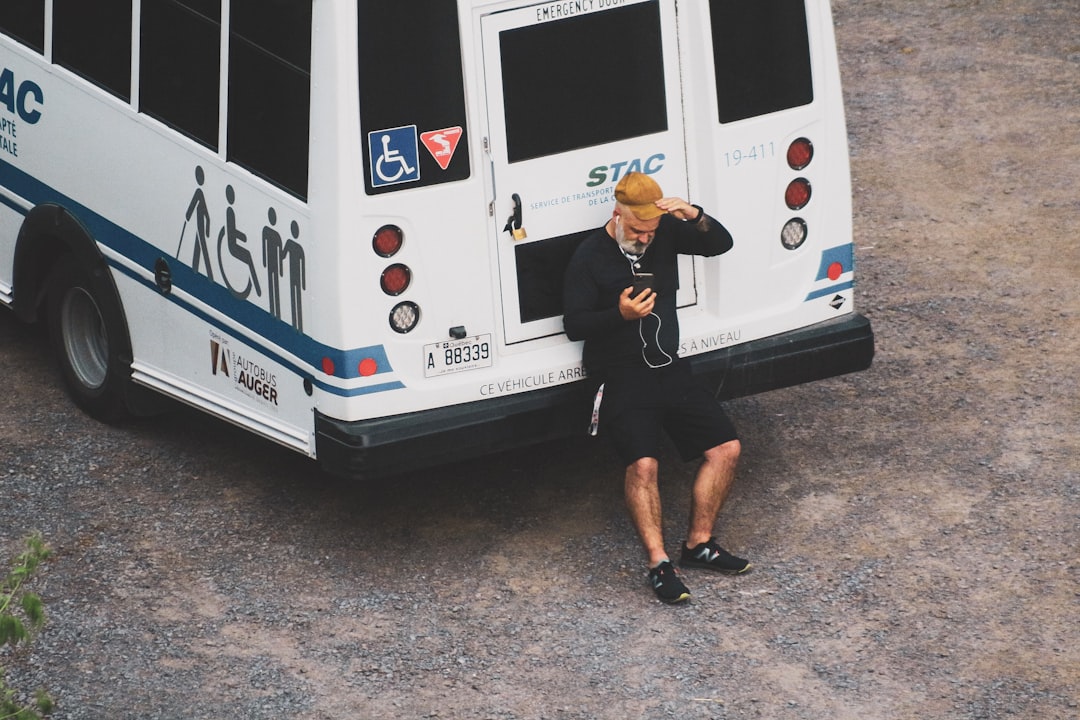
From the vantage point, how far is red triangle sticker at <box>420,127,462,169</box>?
20.2ft

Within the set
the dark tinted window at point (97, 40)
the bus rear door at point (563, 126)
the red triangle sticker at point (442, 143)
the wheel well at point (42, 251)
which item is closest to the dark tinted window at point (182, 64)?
the dark tinted window at point (97, 40)

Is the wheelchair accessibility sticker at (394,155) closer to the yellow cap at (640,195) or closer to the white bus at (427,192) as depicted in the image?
the white bus at (427,192)

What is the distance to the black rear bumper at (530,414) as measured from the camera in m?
6.32

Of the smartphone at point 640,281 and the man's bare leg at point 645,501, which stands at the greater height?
the smartphone at point 640,281

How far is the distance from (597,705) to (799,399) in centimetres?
265

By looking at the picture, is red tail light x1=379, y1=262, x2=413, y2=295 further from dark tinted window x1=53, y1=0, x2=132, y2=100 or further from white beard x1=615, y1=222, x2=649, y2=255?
dark tinted window x1=53, y1=0, x2=132, y2=100

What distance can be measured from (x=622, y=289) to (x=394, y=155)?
1041mm

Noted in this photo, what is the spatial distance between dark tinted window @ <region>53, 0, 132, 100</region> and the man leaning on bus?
Result: 211 cm

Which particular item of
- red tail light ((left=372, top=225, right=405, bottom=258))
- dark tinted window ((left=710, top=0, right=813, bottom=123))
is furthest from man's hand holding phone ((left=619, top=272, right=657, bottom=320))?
red tail light ((left=372, top=225, right=405, bottom=258))

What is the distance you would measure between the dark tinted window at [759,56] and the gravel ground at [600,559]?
1.64 m

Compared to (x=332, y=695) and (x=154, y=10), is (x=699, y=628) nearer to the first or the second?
(x=332, y=695)

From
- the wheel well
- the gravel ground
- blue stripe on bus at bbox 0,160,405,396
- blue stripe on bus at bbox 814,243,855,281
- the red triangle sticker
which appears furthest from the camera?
the wheel well

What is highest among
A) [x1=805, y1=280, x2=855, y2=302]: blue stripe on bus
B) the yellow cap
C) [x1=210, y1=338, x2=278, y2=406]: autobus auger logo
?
the yellow cap

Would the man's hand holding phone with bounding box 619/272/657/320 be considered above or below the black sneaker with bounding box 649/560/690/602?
above
